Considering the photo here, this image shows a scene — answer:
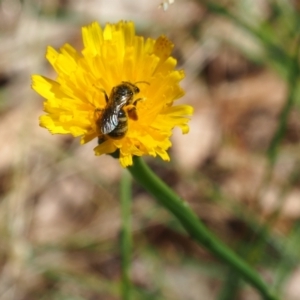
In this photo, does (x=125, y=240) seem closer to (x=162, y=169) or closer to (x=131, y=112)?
(x=131, y=112)

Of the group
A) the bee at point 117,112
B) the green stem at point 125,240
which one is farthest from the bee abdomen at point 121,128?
the green stem at point 125,240

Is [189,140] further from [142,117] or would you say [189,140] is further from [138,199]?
[142,117]

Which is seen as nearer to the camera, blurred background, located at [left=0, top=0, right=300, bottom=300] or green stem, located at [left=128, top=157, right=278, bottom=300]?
green stem, located at [left=128, top=157, right=278, bottom=300]

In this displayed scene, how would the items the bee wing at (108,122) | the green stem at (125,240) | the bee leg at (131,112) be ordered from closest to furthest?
the bee wing at (108,122) < the bee leg at (131,112) < the green stem at (125,240)

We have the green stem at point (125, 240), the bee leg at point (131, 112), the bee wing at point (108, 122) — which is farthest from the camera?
the green stem at point (125, 240)

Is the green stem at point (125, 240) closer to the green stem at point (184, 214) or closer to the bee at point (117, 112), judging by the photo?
the green stem at point (184, 214)

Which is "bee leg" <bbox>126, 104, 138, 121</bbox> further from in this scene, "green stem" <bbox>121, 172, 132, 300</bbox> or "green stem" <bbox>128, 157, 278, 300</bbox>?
"green stem" <bbox>121, 172, 132, 300</bbox>

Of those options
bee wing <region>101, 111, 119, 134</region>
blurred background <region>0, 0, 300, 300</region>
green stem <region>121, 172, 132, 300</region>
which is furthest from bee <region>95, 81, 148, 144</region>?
blurred background <region>0, 0, 300, 300</region>

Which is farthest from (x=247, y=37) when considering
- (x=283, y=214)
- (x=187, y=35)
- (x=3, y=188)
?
(x=3, y=188)
